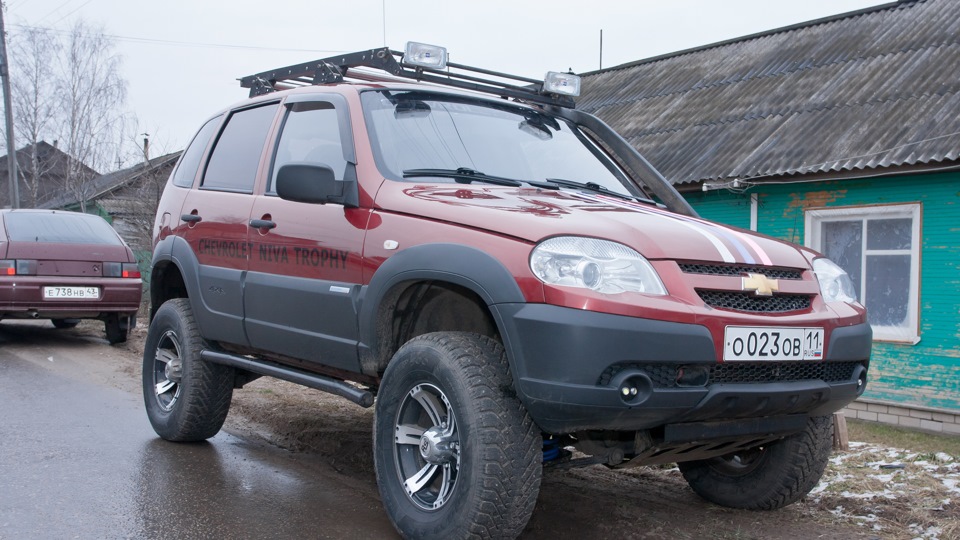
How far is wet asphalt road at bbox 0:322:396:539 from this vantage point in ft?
12.5

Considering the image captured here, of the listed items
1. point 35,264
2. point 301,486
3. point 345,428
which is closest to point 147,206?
point 35,264

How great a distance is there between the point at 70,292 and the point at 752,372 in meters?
8.55

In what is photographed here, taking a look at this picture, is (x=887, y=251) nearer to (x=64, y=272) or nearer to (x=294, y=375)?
(x=294, y=375)

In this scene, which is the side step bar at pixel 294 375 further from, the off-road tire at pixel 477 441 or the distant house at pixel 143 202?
the distant house at pixel 143 202

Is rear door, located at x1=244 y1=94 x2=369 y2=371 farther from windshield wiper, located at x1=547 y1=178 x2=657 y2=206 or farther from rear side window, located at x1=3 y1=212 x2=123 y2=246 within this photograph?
rear side window, located at x1=3 y1=212 x2=123 y2=246

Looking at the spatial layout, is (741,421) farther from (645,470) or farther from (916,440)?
(916,440)

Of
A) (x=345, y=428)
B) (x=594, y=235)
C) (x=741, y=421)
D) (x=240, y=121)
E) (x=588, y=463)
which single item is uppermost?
(x=240, y=121)

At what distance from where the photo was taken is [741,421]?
3408 mm

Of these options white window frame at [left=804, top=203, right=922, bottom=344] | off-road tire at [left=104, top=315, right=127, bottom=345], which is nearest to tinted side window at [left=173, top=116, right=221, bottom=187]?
Result: off-road tire at [left=104, top=315, right=127, bottom=345]

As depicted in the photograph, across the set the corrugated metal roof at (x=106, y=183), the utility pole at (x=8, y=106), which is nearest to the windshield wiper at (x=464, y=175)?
the corrugated metal roof at (x=106, y=183)

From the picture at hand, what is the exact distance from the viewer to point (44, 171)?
33.0m

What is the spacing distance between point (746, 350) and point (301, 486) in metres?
2.42

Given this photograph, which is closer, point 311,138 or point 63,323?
point 311,138

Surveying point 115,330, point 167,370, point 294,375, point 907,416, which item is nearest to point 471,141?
point 294,375
